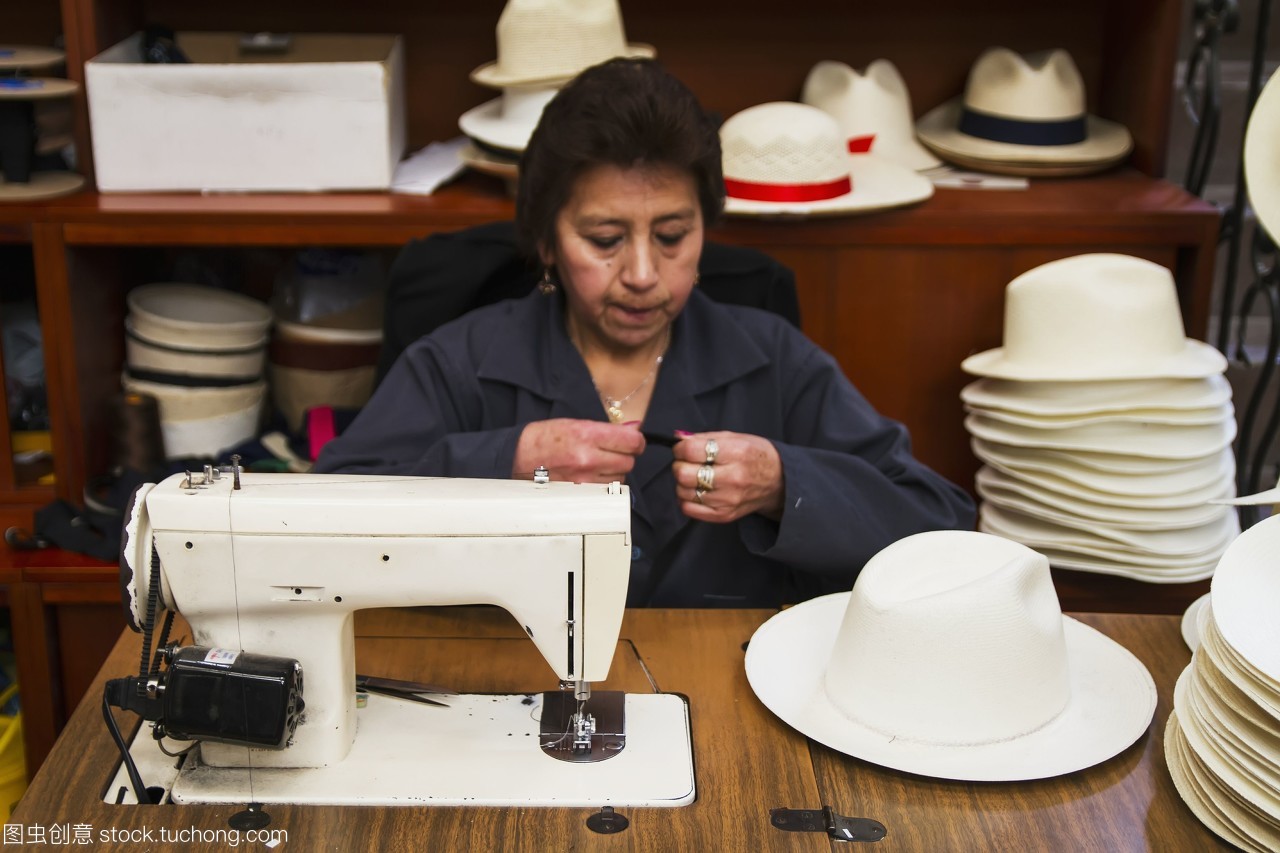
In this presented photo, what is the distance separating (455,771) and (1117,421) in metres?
1.37

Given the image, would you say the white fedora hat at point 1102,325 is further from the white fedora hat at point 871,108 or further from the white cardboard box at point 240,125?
the white cardboard box at point 240,125

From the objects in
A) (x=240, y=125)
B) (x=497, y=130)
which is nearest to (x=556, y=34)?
(x=497, y=130)

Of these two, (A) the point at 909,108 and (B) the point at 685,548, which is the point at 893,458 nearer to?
(B) the point at 685,548

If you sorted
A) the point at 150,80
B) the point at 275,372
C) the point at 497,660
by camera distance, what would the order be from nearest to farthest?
the point at 497,660 < the point at 150,80 < the point at 275,372

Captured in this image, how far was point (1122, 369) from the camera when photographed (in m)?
2.21

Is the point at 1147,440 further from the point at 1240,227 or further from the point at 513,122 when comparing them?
the point at 513,122

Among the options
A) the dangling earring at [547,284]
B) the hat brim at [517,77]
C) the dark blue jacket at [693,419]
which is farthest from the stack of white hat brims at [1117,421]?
the hat brim at [517,77]

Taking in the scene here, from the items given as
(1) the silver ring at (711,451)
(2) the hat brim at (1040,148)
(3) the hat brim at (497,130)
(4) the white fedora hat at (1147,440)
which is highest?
(3) the hat brim at (497,130)

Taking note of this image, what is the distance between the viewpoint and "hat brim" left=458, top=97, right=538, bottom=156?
101 inches

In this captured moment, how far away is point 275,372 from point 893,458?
56.0 inches

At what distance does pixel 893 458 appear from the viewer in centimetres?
198

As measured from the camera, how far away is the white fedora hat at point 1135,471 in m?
2.24

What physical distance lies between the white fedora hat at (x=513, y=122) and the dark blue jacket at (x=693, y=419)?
0.57 meters

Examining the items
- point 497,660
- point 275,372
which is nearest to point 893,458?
point 497,660
